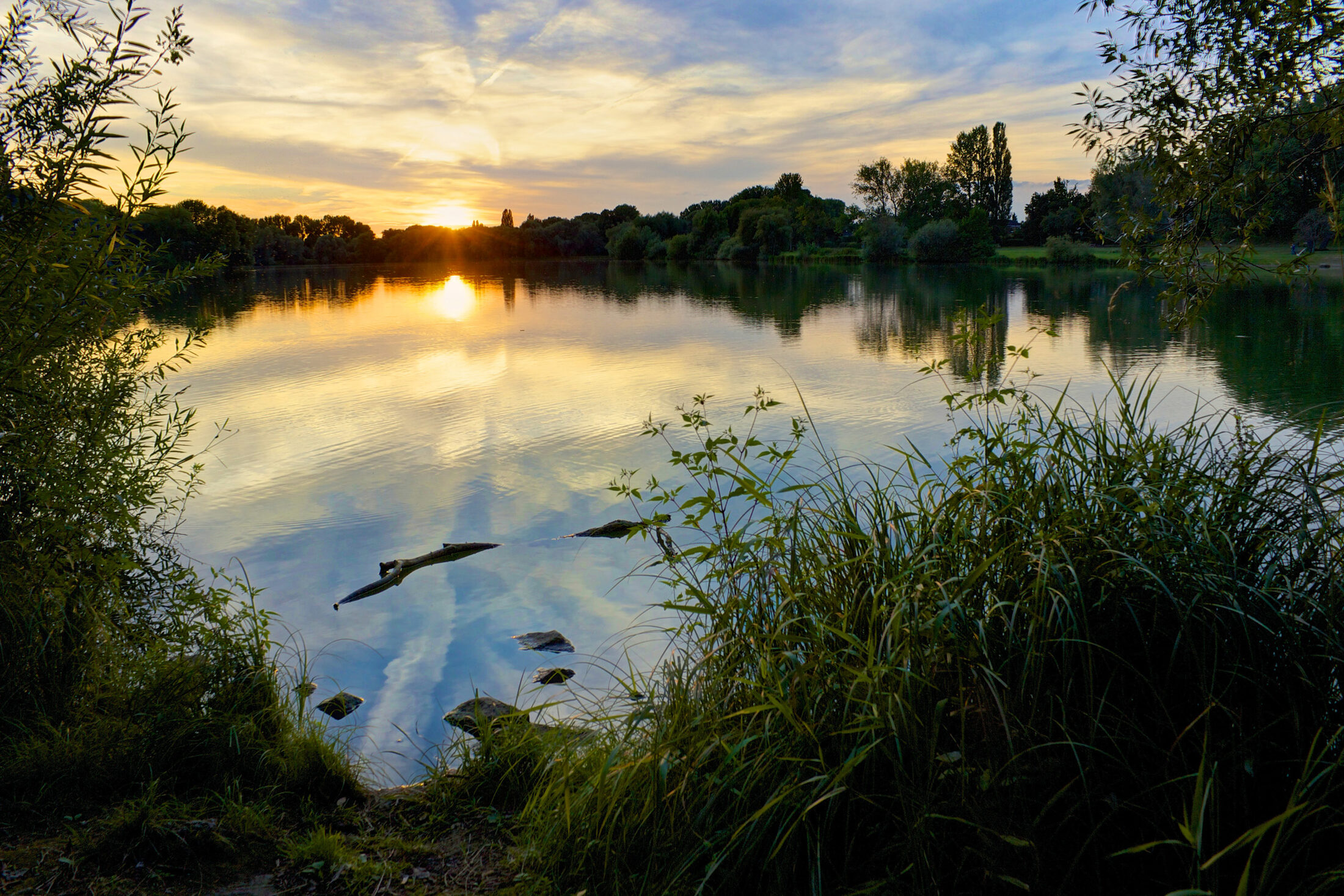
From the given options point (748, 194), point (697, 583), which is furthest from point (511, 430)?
point (748, 194)

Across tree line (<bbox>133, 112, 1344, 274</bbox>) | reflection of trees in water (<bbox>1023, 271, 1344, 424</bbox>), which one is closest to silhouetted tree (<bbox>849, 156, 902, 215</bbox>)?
tree line (<bbox>133, 112, 1344, 274</bbox>)

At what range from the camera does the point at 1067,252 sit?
5372 cm

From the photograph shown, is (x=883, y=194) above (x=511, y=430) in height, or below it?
above

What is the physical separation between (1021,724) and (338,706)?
163 inches

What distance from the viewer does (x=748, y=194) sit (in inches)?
4564

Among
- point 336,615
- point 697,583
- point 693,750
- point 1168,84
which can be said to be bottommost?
point 336,615

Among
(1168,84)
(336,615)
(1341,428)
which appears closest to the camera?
(1168,84)

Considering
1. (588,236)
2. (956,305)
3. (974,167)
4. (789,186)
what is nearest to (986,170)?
(974,167)

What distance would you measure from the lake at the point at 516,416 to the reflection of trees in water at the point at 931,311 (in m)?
0.20

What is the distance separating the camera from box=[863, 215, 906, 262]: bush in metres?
65.6

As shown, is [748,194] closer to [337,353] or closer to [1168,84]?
[337,353]

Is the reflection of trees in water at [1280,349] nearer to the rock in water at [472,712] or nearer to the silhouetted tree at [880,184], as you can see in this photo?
the rock in water at [472,712]

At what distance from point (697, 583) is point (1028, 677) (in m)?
1.37

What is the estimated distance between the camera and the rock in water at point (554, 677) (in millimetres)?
5152
